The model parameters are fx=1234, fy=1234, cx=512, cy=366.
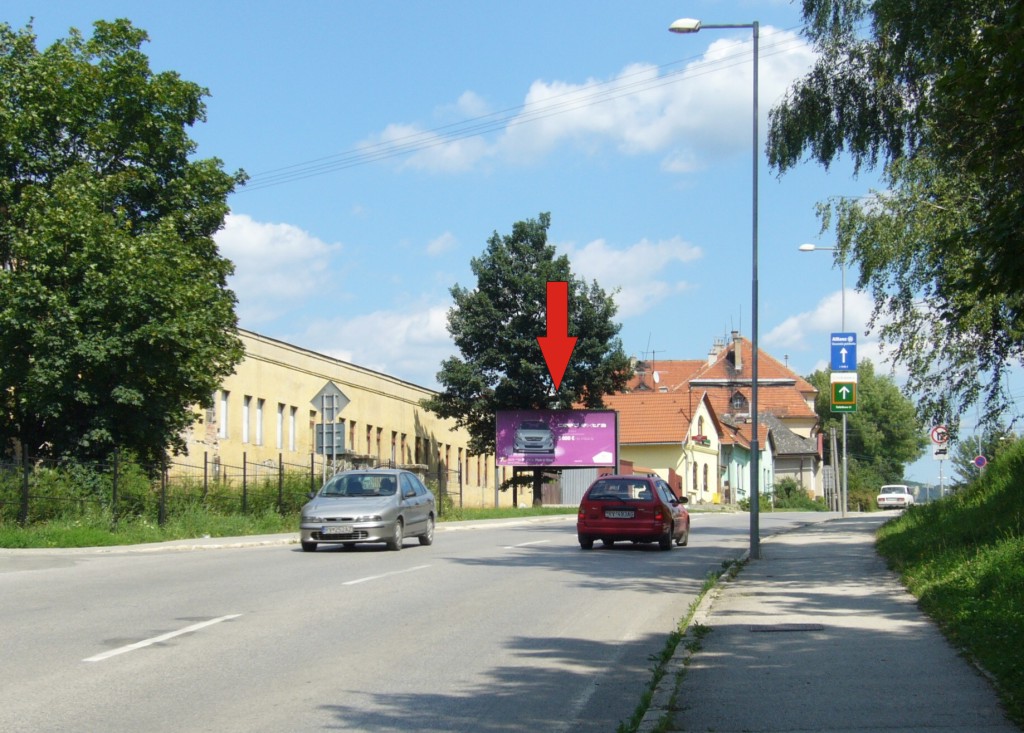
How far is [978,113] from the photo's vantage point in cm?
832

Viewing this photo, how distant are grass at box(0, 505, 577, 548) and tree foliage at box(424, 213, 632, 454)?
22046 millimetres

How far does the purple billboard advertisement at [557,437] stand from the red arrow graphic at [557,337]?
1708mm

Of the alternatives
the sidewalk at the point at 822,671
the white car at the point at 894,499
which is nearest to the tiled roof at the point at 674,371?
the white car at the point at 894,499

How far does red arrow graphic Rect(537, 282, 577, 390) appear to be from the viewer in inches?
2147

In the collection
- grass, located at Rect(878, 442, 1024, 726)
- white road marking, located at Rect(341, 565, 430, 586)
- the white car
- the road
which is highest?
grass, located at Rect(878, 442, 1024, 726)

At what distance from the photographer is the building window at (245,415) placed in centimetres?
4444

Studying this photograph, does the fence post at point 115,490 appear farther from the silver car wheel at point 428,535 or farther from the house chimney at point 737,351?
the house chimney at point 737,351

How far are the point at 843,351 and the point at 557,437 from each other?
20.8 metres

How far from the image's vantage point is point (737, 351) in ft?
359

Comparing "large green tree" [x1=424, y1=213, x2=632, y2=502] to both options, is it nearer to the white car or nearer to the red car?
the white car

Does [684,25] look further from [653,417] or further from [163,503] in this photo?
[653,417]

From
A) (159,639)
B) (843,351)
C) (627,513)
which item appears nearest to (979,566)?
(159,639)

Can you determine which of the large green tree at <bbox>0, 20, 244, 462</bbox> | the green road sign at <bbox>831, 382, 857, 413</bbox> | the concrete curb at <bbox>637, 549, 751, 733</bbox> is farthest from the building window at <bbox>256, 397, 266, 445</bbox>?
Result: the concrete curb at <bbox>637, 549, 751, 733</bbox>

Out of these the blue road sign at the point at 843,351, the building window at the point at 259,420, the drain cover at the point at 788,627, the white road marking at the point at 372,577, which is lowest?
the white road marking at the point at 372,577
